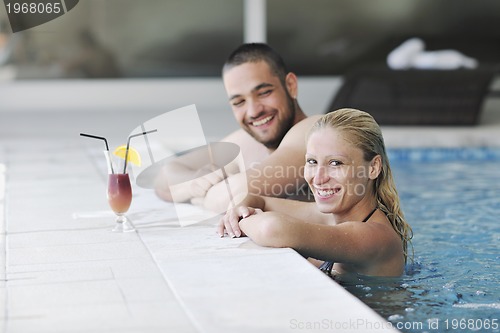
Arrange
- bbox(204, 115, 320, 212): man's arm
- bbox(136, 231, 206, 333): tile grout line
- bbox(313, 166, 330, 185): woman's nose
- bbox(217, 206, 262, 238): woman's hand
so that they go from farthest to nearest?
bbox(204, 115, 320, 212): man's arm < bbox(217, 206, 262, 238): woman's hand < bbox(313, 166, 330, 185): woman's nose < bbox(136, 231, 206, 333): tile grout line

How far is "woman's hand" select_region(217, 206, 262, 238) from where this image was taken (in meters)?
3.40

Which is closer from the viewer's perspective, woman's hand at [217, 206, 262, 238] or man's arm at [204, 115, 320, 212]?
woman's hand at [217, 206, 262, 238]

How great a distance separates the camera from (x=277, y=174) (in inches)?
153

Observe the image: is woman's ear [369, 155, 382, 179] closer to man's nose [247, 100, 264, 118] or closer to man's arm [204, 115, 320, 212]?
man's arm [204, 115, 320, 212]

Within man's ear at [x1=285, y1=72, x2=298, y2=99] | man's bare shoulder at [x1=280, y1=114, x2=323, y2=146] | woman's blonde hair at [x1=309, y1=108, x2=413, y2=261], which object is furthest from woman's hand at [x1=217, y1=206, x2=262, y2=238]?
man's ear at [x1=285, y1=72, x2=298, y2=99]

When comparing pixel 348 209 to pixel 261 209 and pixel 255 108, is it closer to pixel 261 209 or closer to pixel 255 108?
pixel 261 209

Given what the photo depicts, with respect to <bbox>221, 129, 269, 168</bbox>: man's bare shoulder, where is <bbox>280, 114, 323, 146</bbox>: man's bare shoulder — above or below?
above

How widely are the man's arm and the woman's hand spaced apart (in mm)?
309

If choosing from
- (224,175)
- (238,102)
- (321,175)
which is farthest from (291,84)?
(321,175)

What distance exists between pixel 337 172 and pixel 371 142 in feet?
0.54

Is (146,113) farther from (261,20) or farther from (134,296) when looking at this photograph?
(134,296)

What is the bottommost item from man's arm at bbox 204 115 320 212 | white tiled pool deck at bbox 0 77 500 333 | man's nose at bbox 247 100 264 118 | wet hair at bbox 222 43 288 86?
white tiled pool deck at bbox 0 77 500 333

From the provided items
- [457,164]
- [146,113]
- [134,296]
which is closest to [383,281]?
[134,296]

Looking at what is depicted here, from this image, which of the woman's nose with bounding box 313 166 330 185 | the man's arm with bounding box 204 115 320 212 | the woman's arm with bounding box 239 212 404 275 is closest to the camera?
the woman's arm with bounding box 239 212 404 275
